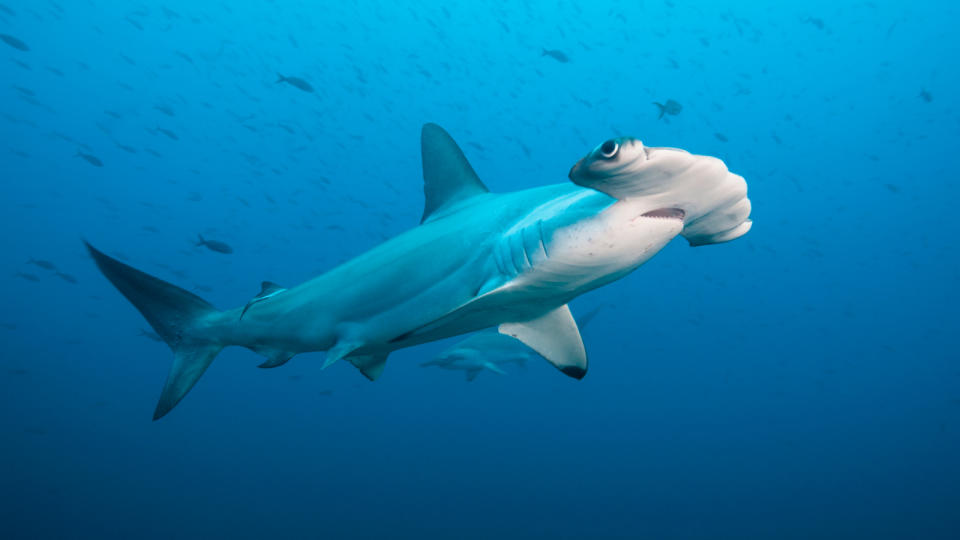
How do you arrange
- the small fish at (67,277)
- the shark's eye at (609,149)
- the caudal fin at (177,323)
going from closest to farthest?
the shark's eye at (609,149) < the caudal fin at (177,323) < the small fish at (67,277)

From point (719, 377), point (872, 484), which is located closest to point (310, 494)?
point (872, 484)

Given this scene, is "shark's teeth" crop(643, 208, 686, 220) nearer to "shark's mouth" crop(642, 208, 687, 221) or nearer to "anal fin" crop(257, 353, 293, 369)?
"shark's mouth" crop(642, 208, 687, 221)

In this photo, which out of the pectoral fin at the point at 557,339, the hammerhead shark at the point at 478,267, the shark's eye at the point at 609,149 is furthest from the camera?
the pectoral fin at the point at 557,339

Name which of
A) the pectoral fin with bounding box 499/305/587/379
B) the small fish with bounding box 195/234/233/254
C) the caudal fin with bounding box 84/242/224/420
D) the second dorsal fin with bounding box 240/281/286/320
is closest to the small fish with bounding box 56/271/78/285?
the small fish with bounding box 195/234/233/254

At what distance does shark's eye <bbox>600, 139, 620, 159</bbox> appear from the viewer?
1.30m

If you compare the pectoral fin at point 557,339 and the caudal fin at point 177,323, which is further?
the caudal fin at point 177,323

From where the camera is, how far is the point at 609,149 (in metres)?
1.31

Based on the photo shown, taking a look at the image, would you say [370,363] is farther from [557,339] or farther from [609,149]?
[609,149]

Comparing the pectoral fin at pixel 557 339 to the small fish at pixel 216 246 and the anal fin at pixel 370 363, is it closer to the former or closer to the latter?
the anal fin at pixel 370 363

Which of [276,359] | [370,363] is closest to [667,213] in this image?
[370,363]

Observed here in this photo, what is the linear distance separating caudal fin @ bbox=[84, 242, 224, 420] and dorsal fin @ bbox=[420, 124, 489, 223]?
160 cm

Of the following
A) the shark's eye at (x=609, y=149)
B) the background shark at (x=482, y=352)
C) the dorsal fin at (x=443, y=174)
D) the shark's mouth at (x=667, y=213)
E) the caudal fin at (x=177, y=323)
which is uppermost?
the shark's eye at (x=609, y=149)

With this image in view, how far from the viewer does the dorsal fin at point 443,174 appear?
2863mm

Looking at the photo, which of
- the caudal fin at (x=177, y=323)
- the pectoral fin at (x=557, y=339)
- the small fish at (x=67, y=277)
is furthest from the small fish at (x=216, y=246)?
the pectoral fin at (x=557, y=339)
